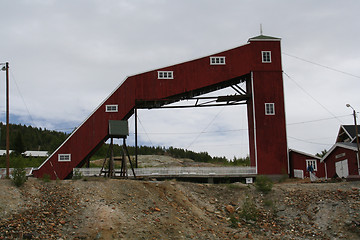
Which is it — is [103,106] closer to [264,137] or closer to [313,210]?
[264,137]

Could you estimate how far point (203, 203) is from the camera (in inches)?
1325

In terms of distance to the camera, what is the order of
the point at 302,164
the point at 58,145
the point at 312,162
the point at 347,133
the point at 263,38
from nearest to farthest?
the point at 302,164, the point at 312,162, the point at 347,133, the point at 263,38, the point at 58,145

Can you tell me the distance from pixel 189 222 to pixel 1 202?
464 inches

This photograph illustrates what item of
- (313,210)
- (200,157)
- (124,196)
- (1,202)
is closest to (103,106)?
(124,196)

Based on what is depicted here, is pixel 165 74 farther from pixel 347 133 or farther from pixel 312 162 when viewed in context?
pixel 347 133

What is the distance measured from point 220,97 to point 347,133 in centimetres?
1332

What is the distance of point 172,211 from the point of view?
29.9 m

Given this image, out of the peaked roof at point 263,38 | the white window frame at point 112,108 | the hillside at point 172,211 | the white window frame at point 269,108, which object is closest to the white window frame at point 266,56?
the peaked roof at point 263,38

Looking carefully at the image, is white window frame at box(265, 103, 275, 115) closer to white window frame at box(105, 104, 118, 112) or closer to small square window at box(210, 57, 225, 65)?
small square window at box(210, 57, 225, 65)

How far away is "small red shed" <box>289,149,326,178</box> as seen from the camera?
42688mm

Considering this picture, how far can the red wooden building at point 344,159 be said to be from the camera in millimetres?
38344

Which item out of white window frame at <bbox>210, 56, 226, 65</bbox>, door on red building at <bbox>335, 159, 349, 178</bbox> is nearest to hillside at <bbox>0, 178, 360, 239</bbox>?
door on red building at <bbox>335, 159, 349, 178</bbox>

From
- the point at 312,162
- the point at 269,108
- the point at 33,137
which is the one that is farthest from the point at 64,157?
the point at 33,137

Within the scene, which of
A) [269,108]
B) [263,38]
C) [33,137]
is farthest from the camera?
[33,137]
